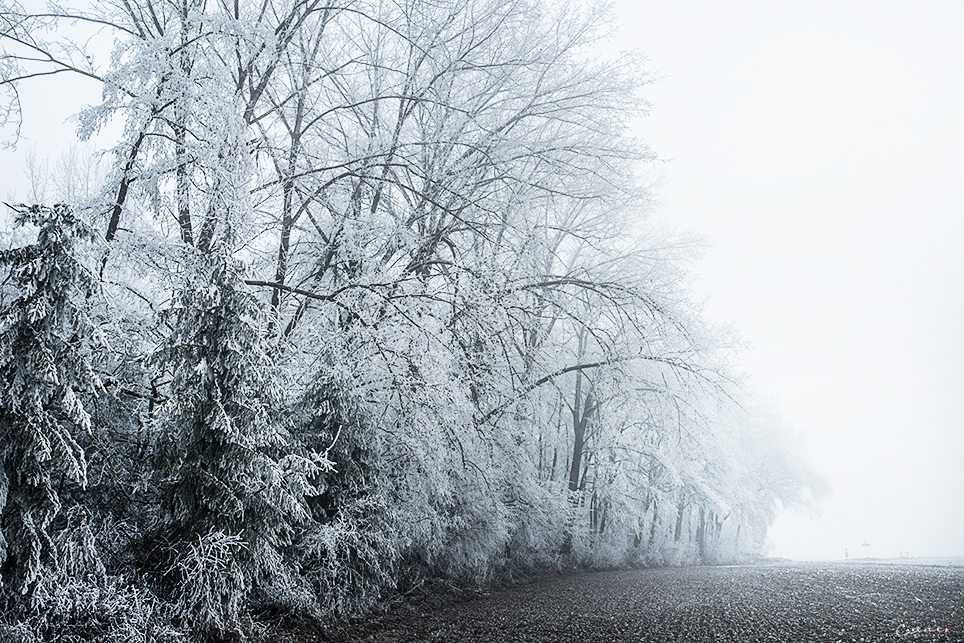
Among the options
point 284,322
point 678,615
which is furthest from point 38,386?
point 678,615

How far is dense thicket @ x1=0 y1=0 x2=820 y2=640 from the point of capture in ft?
13.6

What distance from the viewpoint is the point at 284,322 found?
311 inches

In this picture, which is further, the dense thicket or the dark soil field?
the dark soil field

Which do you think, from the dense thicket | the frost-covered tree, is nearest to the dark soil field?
the dense thicket

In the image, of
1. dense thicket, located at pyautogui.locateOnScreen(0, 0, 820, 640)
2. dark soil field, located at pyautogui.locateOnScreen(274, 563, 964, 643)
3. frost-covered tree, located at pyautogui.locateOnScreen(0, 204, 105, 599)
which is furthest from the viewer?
dark soil field, located at pyautogui.locateOnScreen(274, 563, 964, 643)

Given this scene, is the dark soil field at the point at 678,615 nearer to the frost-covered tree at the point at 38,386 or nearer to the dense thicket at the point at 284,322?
the dense thicket at the point at 284,322

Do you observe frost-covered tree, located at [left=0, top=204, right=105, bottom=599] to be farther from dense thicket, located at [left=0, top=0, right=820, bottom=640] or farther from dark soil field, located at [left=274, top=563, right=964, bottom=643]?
dark soil field, located at [left=274, top=563, right=964, bottom=643]

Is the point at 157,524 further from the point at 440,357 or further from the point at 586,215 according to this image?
the point at 586,215

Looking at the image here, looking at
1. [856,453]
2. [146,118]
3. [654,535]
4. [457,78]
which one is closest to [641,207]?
[457,78]

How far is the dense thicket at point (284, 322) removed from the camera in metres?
4.14

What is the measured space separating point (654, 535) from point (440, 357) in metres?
19.5

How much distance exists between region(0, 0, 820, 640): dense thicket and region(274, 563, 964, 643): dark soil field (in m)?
0.75

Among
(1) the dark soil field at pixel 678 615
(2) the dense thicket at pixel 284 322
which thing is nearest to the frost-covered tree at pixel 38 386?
(2) the dense thicket at pixel 284 322

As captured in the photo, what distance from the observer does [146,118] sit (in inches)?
201
